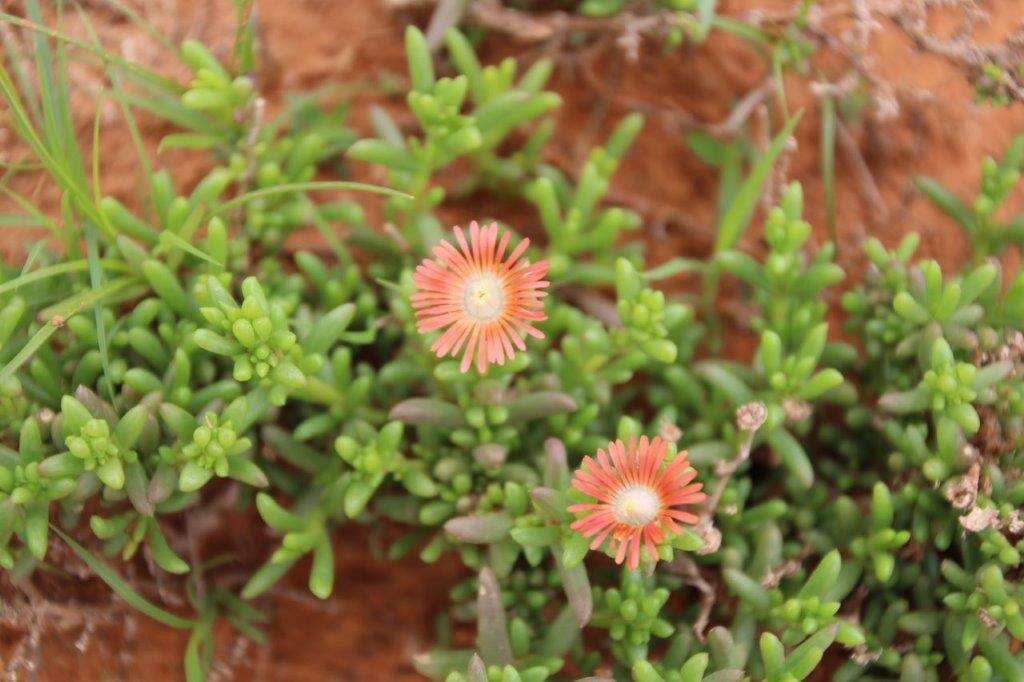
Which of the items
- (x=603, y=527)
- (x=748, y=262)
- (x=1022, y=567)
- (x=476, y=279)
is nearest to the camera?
(x=603, y=527)

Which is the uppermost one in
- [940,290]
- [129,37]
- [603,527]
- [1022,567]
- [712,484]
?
[129,37]

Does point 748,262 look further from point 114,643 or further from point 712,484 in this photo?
point 114,643

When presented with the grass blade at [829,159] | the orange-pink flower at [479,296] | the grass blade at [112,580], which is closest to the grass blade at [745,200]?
the grass blade at [829,159]

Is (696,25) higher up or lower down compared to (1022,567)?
higher up

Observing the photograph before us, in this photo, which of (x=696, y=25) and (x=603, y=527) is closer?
(x=603, y=527)

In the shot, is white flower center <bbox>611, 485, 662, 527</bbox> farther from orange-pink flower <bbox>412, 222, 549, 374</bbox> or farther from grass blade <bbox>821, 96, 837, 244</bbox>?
grass blade <bbox>821, 96, 837, 244</bbox>

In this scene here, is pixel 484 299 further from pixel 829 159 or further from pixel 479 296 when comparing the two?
pixel 829 159

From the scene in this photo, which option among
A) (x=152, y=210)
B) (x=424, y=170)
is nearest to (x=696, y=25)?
(x=424, y=170)
